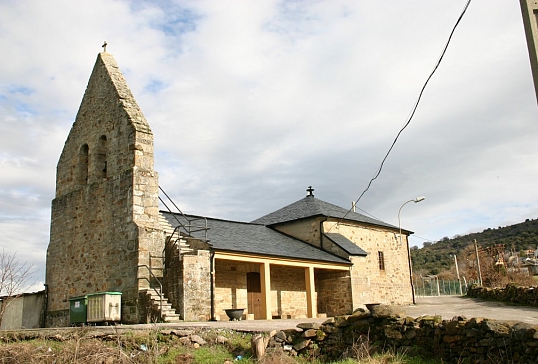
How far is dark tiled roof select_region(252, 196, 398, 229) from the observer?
26156mm

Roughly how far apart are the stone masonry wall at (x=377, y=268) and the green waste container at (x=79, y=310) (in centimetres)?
1208

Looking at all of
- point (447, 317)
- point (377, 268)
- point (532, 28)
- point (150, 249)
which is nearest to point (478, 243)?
point (377, 268)

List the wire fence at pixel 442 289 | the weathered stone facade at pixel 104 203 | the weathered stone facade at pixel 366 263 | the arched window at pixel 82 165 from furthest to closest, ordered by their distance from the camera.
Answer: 1. the wire fence at pixel 442 289
2. the weathered stone facade at pixel 366 263
3. the arched window at pixel 82 165
4. the weathered stone facade at pixel 104 203

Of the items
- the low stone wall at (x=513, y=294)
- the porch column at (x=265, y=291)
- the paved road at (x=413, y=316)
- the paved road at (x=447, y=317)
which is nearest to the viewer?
the paved road at (x=413, y=316)

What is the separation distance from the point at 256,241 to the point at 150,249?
6.06m

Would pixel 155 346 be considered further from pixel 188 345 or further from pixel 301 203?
pixel 301 203

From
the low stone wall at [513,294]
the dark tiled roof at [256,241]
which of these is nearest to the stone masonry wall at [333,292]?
the dark tiled roof at [256,241]

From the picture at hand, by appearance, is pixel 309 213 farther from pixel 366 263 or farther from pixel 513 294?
pixel 513 294

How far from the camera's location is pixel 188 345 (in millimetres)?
10844

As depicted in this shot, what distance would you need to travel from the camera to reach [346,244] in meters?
24.8

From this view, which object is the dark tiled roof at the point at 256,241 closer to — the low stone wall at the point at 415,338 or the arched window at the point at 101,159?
the arched window at the point at 101,159

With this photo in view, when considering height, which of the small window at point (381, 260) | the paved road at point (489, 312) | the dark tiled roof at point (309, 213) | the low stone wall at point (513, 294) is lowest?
the paved road at point (489, 312)

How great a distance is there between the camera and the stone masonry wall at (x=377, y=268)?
2400 centimetres

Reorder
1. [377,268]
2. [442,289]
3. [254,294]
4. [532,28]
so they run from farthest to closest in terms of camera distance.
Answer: [442,289] < [377,268] < [254,294] < [532,28]
